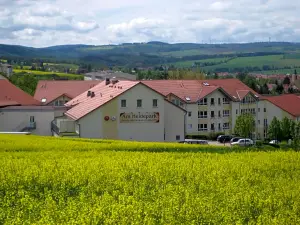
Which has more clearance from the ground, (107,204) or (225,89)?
(225,89)

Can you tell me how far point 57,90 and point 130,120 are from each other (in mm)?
31653

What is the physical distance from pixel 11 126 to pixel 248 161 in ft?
130

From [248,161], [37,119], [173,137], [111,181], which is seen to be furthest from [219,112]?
[111,181]

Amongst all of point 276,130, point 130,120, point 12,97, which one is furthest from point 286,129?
point 12,97

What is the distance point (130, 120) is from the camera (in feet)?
199

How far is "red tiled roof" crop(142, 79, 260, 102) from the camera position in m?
80.1

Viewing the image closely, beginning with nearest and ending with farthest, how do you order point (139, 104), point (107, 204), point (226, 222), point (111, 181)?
point (226, 222), point (107, 204), point (111, 181), point (139, 104)

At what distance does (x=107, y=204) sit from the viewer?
19.0 metres

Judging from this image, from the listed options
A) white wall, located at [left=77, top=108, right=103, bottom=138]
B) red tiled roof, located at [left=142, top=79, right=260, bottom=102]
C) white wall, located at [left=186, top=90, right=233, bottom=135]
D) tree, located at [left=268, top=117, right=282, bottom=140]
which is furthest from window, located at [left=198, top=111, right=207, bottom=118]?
white wall, located at [left=77, top=108, right=103, bottom=138]

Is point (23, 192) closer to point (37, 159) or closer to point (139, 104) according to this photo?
point (37, 159)

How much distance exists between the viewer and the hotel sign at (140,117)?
60.6 metres

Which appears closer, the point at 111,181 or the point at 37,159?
the point at 111,181

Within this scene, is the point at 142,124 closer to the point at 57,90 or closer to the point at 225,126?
the point at 225,126

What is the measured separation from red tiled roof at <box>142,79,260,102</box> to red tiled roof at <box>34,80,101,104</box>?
14264mm
